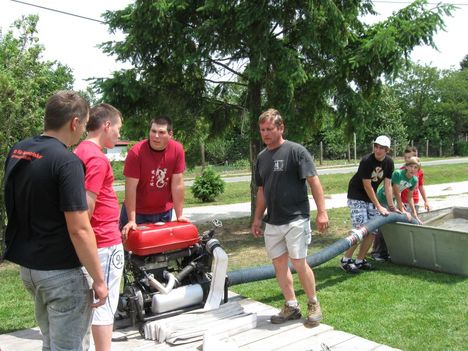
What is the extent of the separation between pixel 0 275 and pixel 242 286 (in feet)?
11.2

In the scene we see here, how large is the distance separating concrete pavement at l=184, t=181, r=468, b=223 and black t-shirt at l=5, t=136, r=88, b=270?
8.82m

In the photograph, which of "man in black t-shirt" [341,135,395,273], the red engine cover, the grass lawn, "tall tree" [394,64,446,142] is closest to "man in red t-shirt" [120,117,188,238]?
the red engine cover

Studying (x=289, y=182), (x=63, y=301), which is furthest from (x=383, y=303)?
(x=63, y=301)

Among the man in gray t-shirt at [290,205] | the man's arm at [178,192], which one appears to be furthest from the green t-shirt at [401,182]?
the man's arm at [178,192]

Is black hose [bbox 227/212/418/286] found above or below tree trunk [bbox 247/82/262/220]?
below

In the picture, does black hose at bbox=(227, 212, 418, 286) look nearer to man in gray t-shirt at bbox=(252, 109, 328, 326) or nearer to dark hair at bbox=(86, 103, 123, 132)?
man in gray t-shirt at bbox=(252, 109, 328, 326)

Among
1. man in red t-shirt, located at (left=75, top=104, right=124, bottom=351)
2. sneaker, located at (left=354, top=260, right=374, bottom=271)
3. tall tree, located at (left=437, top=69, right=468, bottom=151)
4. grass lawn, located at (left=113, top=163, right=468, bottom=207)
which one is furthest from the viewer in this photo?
tall tree, located at (left=437, top=69, right=468, bottom=151)

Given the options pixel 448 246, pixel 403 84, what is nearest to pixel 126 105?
→ pixel 448 246

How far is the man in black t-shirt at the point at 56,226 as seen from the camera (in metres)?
2.20

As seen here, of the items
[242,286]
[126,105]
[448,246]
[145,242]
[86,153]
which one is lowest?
[242,286]

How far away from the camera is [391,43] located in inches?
291

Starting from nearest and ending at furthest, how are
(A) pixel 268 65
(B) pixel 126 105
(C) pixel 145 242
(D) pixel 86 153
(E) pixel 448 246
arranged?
(D) pixel 86 153, (C) pixel 145 242, (E) pixel 448 246, (A) pixel 268 65, (B) pixel 126 105

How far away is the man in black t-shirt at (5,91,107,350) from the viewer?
7.21 ft

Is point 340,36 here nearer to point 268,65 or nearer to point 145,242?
point 268,65
